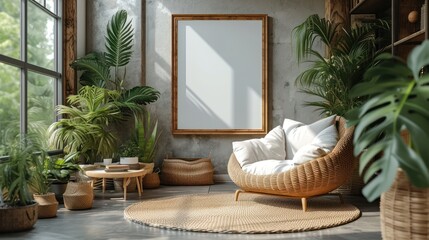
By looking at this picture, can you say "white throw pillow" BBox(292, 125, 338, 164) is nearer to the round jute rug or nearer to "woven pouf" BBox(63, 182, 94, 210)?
the round jute rug

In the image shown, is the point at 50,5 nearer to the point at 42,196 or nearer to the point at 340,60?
the point at 42,196

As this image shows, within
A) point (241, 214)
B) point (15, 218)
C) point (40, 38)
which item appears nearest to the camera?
point (15, 218)

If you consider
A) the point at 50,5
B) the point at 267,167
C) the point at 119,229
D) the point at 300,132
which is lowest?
the point at 119,229

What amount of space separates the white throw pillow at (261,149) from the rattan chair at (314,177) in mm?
382

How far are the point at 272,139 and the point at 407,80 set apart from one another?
3790 mm

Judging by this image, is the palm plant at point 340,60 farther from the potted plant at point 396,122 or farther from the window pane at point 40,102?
the potted plant at point 396,122

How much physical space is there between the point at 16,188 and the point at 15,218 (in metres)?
0.24

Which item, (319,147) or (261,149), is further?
(261,149)

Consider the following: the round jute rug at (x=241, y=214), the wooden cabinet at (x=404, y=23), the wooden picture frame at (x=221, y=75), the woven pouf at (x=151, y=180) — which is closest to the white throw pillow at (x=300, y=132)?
the round jute rug at (x=241, y=214)

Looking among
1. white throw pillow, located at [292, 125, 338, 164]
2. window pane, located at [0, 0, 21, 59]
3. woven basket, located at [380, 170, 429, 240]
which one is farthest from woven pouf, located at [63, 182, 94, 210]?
woven basket, located at [380, 170, 429, 240]

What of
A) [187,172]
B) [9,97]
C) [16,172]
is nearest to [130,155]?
[187,172]

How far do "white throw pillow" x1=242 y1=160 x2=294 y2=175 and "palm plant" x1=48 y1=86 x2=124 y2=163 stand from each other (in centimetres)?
209

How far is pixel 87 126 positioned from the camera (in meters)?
6.33

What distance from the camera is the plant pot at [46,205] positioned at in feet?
15.1
